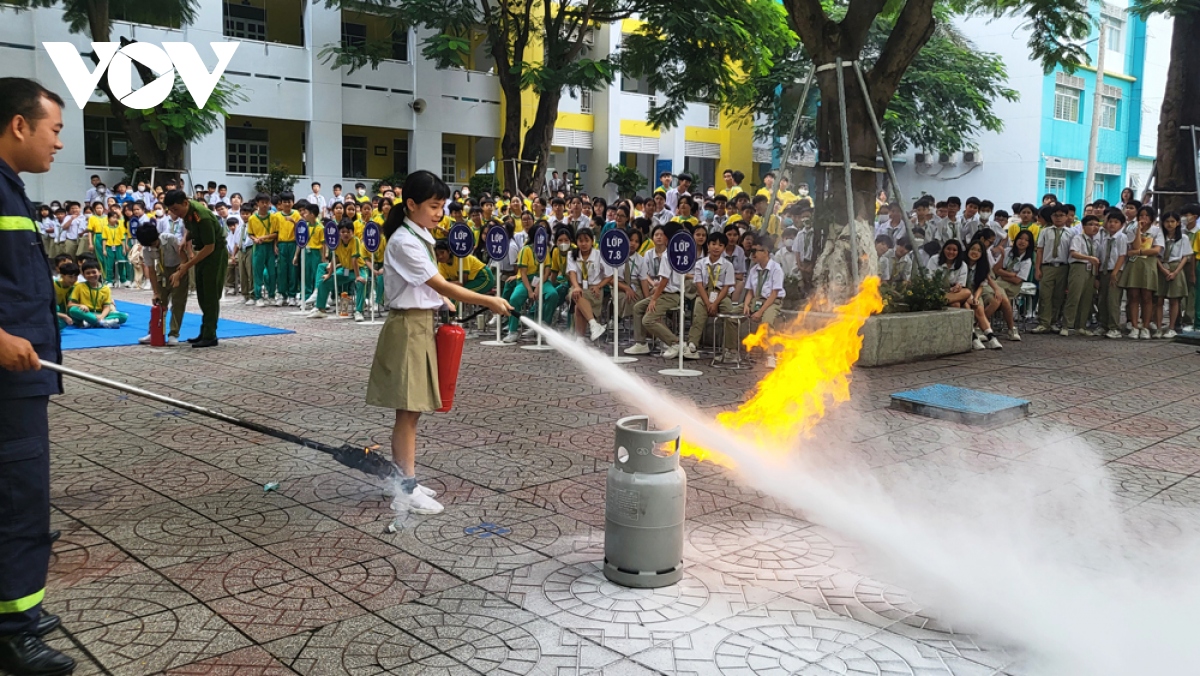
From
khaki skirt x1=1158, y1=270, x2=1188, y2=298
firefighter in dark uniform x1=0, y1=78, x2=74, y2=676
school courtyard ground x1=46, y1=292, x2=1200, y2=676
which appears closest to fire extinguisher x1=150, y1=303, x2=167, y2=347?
school courtyard ground x1=46, y1=292, x2=1200, y2=676

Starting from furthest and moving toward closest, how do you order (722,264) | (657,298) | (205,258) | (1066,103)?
(1066,103), (657,298), (722,264), (205,258)

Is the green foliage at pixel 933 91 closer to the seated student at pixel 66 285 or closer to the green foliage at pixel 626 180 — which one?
the green foliage at pixel 626 180

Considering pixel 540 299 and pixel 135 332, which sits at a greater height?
pixel 540 299

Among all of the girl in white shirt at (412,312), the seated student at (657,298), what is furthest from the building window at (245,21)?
the girl in white shirt at (412,312)

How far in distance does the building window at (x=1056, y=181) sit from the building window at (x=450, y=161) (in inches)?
989

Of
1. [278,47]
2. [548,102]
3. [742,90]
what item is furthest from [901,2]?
[278,47]

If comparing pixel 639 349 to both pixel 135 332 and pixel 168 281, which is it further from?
pixel 135 332

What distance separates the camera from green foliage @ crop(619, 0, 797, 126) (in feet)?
77.3

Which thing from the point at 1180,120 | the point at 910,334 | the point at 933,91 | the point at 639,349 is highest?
the point at 933,91

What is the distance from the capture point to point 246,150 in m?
33.2

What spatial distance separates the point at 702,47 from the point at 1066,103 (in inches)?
883

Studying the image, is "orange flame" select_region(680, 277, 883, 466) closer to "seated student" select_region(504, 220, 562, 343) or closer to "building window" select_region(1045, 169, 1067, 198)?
"seated student" select_region(504, 220, 562, 343)

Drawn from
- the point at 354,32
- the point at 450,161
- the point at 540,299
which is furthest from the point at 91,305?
the point at 450,161

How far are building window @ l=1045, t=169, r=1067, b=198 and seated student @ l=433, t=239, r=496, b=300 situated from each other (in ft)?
107
